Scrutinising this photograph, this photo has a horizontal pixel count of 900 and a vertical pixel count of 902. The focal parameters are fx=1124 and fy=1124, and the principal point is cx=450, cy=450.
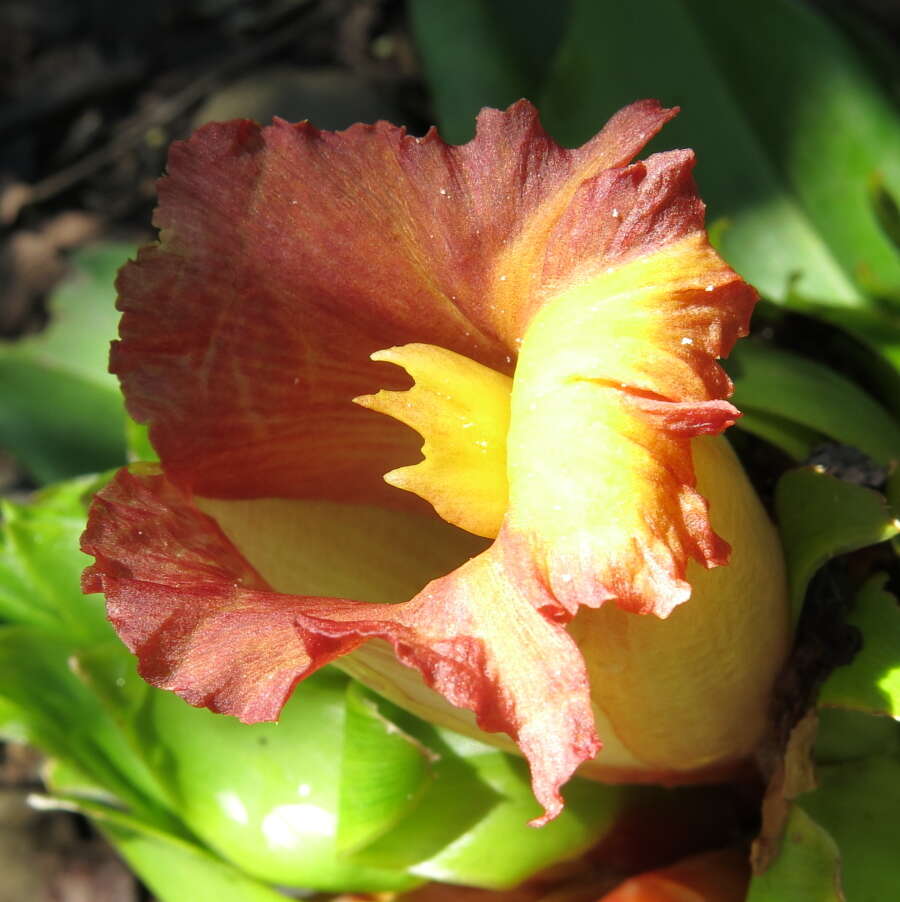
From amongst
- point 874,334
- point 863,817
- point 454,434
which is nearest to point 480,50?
point 874,334

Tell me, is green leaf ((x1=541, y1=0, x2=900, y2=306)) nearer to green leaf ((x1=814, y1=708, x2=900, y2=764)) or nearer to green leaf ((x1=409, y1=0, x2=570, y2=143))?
green leaf ((x1=409, y1=0, x2=570, y2=143))

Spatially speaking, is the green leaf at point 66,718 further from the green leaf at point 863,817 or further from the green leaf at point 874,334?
the green leaf at point 874,334

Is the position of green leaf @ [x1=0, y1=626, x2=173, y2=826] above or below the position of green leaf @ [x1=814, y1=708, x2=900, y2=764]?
above

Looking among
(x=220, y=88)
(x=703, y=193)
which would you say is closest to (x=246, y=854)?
(x=703, y=193)

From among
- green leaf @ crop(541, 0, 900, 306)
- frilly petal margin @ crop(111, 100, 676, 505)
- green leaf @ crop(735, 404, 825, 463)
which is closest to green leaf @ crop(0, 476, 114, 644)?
frilly petal margin @ crop(111, 100, 676, 505)

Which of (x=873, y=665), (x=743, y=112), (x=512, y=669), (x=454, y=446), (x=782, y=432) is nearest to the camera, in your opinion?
(x=512, y=669)

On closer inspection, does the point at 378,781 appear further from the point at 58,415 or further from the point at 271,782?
the point at 58,415

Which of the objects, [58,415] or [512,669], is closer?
[512,669]
